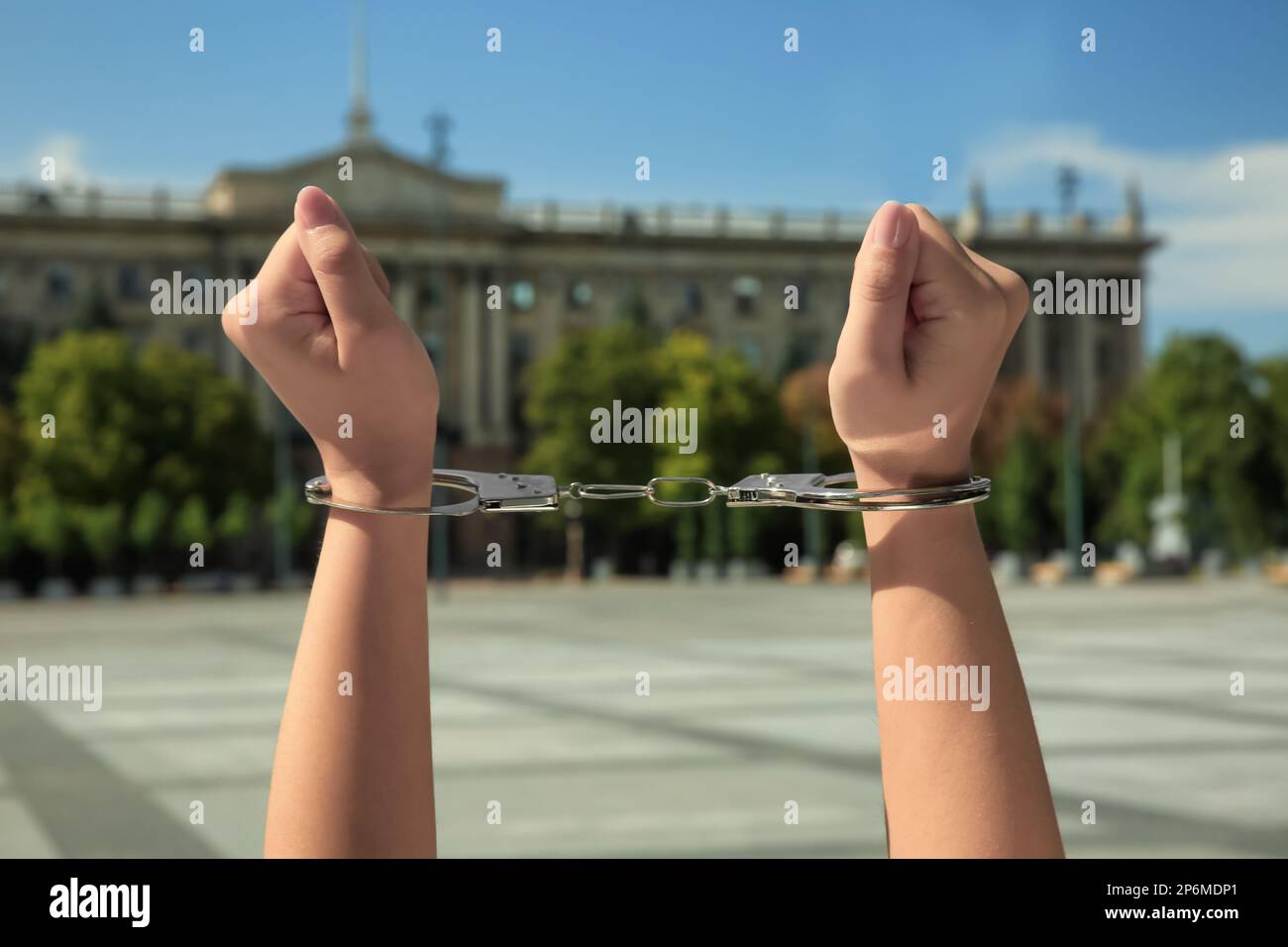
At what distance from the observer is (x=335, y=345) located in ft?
4.01

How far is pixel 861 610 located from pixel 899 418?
33.8 metres

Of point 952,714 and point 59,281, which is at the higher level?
point 59,281

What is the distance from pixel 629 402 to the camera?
60156 millimetres

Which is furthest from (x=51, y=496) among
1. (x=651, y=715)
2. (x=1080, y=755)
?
(x=1080, y=755)

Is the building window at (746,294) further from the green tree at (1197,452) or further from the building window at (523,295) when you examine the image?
the green tree at (1197,452)

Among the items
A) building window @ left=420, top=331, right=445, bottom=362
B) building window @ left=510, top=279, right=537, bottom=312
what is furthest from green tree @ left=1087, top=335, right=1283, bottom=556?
building window @ left=510, top=279, right=537, bottom=312

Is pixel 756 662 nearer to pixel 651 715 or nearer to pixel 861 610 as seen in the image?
pixel 651 715

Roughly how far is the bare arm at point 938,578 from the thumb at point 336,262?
1.25ft

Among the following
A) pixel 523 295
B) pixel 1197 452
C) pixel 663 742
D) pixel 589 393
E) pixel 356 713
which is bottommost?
pixel 663 742

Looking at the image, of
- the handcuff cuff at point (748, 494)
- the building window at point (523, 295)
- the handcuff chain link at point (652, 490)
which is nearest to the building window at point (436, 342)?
the building window at point (523, 295)

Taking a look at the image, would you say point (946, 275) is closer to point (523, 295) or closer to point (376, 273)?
point (376, 273)

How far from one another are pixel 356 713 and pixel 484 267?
75194 mm

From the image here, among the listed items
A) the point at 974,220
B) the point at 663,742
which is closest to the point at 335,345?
the point at 663,742

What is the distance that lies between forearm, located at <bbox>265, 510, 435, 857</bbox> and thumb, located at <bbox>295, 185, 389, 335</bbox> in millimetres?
196
